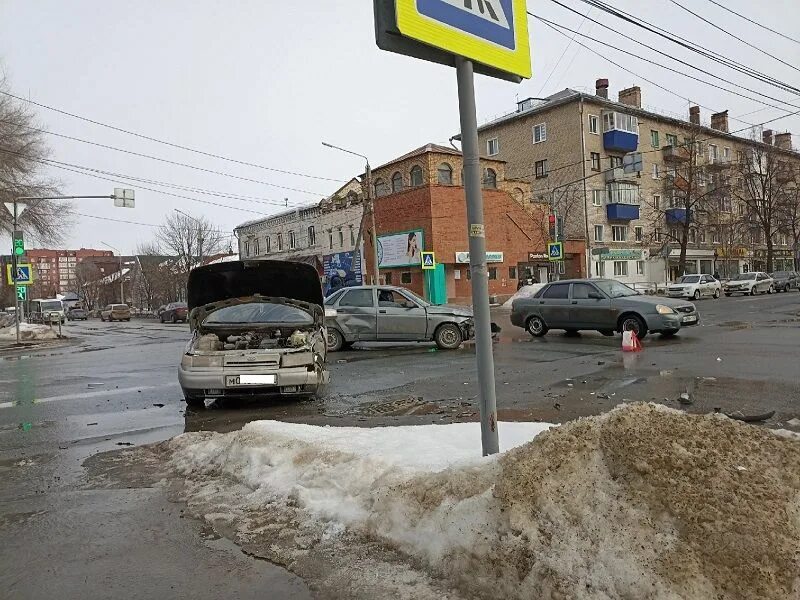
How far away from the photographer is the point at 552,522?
2.60 meters

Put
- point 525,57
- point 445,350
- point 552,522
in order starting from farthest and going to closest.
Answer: point 445,350 < point 525,57 < point 552,522

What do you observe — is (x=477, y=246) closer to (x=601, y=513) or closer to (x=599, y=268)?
(x=601, y=513)

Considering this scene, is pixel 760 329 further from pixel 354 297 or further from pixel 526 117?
pixel 526 117

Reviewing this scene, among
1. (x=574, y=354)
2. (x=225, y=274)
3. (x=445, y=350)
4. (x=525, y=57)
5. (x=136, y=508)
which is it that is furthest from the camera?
(x=445, y=350)

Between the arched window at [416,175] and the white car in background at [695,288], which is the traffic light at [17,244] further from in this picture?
the white car in background at [695,288]

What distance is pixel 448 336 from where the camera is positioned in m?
14.2

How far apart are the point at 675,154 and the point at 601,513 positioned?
53389 mm

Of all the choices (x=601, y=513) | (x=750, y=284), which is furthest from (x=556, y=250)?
(x=601, y=513)

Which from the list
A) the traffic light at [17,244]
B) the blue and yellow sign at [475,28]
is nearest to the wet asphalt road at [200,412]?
the blue and yellow sign at [475,28]

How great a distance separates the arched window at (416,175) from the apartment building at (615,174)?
36.5 ft

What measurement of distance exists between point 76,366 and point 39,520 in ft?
38.2

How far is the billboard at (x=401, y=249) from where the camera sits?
119ft

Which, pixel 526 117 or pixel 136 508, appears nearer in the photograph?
pixel 136 508

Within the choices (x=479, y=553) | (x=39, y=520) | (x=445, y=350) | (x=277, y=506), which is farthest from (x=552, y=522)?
(x=445, y=350)
